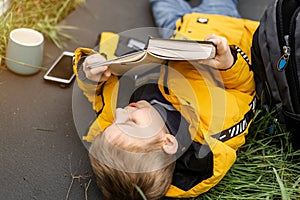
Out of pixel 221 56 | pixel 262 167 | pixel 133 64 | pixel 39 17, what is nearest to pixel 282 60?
pixel 221 56

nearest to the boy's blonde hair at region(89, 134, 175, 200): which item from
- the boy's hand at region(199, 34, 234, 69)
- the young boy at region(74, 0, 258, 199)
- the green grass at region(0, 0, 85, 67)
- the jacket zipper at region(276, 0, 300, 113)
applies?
the young boy at region(74, 0, 258, 199)

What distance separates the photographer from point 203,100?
4.16 ft

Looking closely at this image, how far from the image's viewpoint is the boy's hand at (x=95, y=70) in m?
1.24

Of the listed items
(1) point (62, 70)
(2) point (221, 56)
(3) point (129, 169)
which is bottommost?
(1) point (62, 70)

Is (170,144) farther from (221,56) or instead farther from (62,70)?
(62,70)

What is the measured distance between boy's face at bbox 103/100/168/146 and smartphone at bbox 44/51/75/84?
366mm

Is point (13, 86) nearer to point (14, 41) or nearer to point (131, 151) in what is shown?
point (14, 41)

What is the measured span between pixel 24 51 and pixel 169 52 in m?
0.51

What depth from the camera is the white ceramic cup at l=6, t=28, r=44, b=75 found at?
1455 mm

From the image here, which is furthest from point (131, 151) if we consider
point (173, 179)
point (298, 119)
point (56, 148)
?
point (298, 119)

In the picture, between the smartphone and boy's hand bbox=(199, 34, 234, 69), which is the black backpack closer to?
boy's hand bbox=(199, 34, 234, 69)

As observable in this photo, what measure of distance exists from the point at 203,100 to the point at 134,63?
210mm

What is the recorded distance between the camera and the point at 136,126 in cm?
115

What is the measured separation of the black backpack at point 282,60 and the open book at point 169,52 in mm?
191
